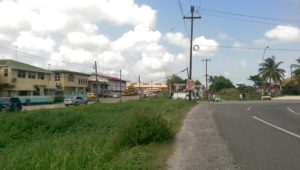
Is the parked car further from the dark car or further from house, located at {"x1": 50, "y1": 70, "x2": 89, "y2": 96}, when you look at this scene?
the dark car

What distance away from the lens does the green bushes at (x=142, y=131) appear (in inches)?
470

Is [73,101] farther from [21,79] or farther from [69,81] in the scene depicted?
[69,81]

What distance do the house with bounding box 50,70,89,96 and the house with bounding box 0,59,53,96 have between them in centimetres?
811

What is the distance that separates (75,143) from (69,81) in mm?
76723

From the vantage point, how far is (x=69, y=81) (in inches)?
3612

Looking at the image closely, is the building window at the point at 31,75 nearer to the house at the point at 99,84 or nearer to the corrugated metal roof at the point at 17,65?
the corrugated metal roof at the point at 17,65

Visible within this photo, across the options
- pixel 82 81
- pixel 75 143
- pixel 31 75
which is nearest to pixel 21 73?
pixel 31 75

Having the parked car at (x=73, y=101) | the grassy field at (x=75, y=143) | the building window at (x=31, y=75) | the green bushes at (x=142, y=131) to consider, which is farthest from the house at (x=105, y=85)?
the green bushes at (x=142, y=131)

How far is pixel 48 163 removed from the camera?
36.7 ft

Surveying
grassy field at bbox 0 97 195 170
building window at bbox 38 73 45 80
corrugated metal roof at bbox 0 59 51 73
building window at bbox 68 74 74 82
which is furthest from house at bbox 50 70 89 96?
grassy field at bbox 0 97 195 170

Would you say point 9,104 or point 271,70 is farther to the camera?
point 271,70

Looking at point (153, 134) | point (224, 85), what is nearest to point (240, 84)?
point (224, 85)

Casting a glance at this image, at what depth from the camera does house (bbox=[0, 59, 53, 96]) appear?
63188 millimetres

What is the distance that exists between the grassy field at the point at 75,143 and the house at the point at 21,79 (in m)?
24.5
